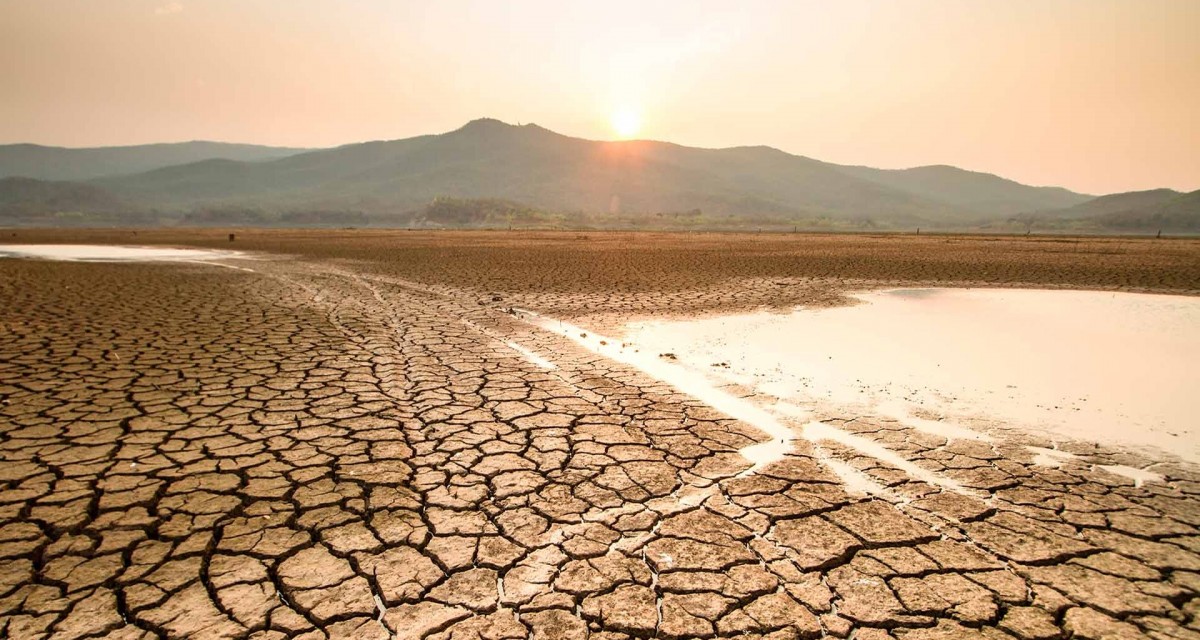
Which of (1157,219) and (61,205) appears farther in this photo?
(61,205)

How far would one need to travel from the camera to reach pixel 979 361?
19.9 feet

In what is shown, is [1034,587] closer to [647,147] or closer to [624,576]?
[624,576]

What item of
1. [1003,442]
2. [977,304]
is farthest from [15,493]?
[977,304]

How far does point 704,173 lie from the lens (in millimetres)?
149500

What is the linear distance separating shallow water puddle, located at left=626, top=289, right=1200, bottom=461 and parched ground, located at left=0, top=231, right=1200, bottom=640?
0.63m

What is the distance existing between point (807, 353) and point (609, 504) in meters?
4.29

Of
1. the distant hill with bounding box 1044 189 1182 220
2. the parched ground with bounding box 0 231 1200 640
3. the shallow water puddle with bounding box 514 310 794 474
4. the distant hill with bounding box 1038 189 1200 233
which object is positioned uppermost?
the distant hill with bounding box 1044 189 1182 220

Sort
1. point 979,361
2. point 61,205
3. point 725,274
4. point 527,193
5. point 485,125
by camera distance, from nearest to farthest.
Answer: point 979,361, point 725,274, point 61,205, point 527,193, point 485,125

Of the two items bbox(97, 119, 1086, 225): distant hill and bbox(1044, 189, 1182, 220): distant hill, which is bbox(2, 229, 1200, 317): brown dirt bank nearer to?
bbox(97, 119, 1086, 225): distant hill

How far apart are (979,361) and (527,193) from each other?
4791 inches

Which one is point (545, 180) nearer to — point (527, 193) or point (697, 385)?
point (527, 193)

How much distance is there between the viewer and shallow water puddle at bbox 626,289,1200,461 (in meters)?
4.39

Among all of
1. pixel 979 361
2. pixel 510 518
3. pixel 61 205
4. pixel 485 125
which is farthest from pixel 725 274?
pixel 485 125

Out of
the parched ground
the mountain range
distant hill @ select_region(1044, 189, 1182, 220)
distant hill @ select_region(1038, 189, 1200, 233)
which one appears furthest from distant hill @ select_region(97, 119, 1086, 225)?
the parched ground
